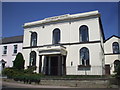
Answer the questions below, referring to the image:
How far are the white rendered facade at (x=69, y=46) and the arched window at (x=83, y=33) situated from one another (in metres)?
0.34

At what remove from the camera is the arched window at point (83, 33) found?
20.7m

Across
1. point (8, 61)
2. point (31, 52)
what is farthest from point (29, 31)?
point (8, 61)

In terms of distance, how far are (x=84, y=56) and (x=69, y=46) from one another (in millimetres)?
2593

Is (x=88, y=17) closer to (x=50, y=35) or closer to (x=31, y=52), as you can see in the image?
(x=50, y=35)

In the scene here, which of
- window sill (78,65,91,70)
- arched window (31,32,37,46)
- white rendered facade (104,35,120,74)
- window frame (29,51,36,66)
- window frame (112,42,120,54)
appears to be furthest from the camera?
window frame (112,42,120,54)

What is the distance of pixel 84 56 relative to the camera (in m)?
20.2

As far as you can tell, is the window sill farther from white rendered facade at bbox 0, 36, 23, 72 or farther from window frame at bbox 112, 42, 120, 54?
white rendered facade at bbox 0, 36, 23, 72

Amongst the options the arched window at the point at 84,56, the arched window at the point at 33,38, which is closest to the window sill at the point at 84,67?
the arched window at the point at 84,56

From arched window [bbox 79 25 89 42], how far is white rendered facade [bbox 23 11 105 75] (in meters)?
0.34

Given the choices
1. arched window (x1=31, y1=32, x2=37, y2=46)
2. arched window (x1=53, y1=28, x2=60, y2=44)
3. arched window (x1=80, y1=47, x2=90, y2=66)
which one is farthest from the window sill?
arched window (x1=31, y1=32, x2=37, y2=46)

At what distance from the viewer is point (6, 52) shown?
28.4 m

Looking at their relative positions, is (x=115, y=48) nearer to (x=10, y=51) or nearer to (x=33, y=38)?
(x=33, y=38)

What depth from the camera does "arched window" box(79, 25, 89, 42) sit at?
20.7 metres

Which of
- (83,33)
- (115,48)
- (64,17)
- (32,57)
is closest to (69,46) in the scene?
(83,33)
